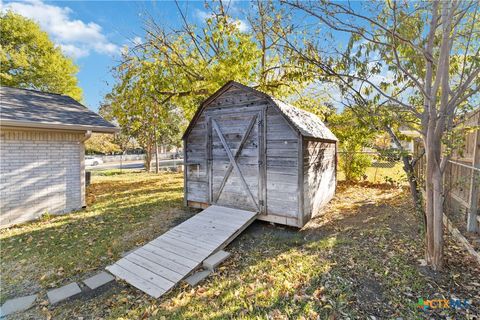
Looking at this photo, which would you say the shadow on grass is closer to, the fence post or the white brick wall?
the white brick wall

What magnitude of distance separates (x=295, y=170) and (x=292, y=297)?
2.81 metres

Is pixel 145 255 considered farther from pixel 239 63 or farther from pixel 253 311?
pixel 239 63

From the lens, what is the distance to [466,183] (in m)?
4.21

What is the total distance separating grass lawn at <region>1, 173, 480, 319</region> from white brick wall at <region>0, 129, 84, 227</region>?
60 centimetres

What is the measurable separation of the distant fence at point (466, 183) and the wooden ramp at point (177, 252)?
3.97 m

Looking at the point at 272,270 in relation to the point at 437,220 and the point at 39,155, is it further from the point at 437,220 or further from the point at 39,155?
the point at 39,155

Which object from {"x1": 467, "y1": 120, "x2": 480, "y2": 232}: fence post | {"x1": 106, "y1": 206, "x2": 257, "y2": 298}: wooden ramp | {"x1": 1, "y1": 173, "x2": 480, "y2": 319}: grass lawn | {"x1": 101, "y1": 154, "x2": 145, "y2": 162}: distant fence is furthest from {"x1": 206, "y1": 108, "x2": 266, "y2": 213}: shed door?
{"x1": 101, "y1": 154, "x2": 145, "y2": 162}: distant fence

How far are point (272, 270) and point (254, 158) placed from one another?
284 cm

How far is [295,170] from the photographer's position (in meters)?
5.30

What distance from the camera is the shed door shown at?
229 inches

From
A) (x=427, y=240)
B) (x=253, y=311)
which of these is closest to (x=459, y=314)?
(x=427, y=240)

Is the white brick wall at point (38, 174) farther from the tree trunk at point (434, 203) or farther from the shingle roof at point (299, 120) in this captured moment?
the tree trunk at point (434, 203)

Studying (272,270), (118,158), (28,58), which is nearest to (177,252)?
(272,270)

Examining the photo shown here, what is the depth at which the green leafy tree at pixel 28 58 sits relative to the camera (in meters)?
17.3
